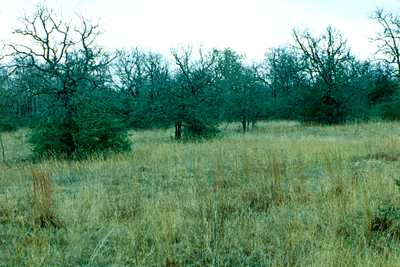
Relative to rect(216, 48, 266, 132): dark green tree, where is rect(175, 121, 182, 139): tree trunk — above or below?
below

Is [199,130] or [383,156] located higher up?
[199,130]

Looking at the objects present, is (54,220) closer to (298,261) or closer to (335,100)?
(298,261)

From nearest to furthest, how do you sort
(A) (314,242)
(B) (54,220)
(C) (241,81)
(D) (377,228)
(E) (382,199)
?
1. (A) (314,242)
2. (D) (377,228)
3. (B) (54,220)
4. (E) (382,199)
5. (C) (241,81)

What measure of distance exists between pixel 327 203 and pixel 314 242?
1105 millimetres

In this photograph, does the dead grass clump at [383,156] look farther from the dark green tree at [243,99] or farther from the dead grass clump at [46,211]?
the dark green tree at [243,99]

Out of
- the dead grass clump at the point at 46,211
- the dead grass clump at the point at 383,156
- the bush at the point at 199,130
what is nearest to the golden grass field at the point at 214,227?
the dead grass clump at the point at 46,211

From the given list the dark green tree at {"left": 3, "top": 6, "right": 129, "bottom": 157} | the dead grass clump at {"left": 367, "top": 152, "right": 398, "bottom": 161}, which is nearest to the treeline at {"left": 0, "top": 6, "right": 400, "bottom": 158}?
the dark green tree at {"left": 3, "top": 6, "right": 129, "bottom": 157}

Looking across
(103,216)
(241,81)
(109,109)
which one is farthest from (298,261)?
(241,81)

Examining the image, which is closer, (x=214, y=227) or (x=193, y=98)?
(x=214, y=227)

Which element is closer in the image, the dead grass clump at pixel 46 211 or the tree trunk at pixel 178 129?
the dead grass clump at pixel 46 211

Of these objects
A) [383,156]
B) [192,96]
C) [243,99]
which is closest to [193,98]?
[192,96]

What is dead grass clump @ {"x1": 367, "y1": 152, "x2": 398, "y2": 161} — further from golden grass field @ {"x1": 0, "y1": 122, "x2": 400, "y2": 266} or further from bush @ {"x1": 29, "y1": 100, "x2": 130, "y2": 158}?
bush @ {"x1": 29, "y1": 100, "x2": 130, "y2": 158}

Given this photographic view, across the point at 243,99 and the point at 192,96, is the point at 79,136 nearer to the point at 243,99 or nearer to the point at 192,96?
the point at 192,96

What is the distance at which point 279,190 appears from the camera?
15.8 ft
